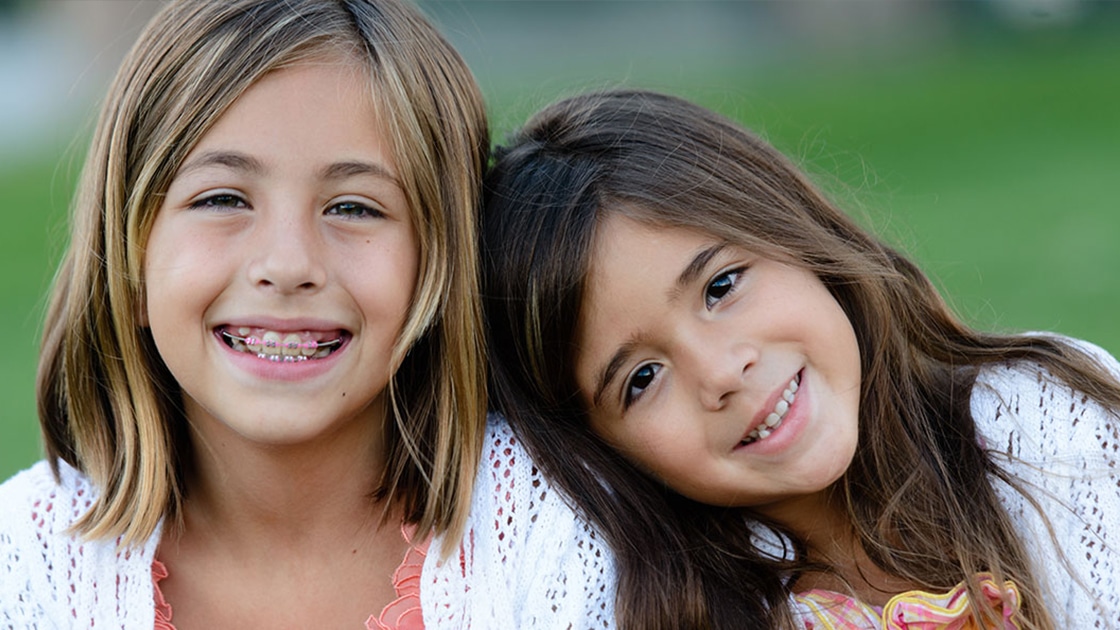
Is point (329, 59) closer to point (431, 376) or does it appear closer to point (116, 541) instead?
point (431, 376)

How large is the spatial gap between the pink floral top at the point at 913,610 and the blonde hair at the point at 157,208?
62 cm

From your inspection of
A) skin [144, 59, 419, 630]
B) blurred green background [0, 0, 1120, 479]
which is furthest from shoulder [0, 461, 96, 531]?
blurred green background [0, 0, 1120, 479]

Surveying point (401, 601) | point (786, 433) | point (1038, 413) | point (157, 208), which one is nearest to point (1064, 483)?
point (1038, 413)

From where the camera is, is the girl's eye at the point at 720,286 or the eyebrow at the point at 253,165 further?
the girl's eye at the point at 720,286

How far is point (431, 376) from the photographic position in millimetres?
2438

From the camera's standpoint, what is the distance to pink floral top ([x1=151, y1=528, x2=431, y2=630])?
2.37m

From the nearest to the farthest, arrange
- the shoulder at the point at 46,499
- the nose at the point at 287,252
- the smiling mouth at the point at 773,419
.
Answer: the nose at the point at 287,252
the smiling mouth at the point at 773,419
the shoulder at the point at 46,499

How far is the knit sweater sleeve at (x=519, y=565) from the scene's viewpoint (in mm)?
2238

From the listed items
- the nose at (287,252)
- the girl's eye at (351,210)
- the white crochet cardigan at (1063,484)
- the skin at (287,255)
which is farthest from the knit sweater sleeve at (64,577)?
the white crochet cardigan at (1063,484)

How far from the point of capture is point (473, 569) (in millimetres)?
2318

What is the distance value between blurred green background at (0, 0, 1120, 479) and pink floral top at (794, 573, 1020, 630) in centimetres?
74

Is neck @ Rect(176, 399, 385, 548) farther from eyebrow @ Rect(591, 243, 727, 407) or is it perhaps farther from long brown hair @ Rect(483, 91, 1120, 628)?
eyebrow @ Rect(591, 243, 727, 407)

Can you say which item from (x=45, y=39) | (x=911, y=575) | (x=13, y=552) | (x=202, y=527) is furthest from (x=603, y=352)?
(x=45, y=39)

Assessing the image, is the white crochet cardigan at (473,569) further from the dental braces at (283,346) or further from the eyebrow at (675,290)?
the dental braces at (283,346)
